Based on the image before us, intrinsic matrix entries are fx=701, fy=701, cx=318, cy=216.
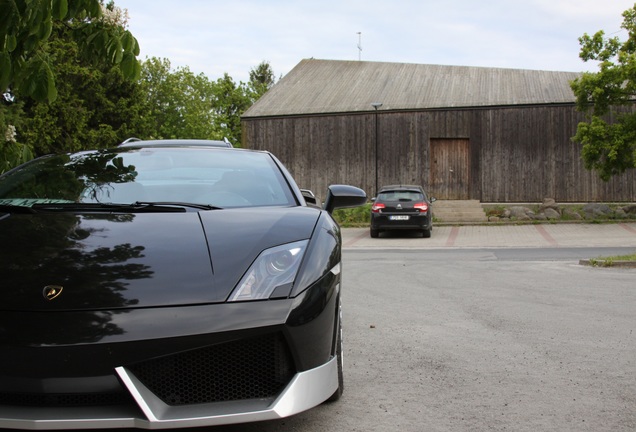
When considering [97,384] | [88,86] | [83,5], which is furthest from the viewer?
[88,86]

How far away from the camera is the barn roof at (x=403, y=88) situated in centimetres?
3297

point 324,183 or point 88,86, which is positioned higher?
point 88,86

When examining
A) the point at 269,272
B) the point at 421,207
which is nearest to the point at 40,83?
the point at 269,272

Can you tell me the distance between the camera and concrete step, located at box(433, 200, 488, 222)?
2839 cm

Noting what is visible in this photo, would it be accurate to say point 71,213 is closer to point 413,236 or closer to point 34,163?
point 34,163

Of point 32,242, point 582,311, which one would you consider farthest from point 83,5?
point 582,311

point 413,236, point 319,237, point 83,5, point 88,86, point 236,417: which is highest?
point 88,86

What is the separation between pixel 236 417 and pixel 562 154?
30769mm

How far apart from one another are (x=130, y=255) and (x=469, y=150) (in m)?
30.6

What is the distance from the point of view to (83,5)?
4234 millimetres

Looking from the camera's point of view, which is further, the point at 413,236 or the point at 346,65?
the point at 346,65

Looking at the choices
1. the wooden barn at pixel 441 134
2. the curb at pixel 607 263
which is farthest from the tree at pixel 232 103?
the curb at pixel 607 263

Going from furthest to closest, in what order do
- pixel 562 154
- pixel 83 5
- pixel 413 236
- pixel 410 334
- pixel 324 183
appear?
pixel 324 183 < pixel 562 154 < pixel 413 236 < pixel 410 334 < pixel 83 5

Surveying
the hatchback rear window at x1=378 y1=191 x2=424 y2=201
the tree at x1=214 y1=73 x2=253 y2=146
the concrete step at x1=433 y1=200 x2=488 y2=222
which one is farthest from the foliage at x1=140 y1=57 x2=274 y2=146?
the hatchback rear window at x1=378 y1=191 x2=424 y2=201
